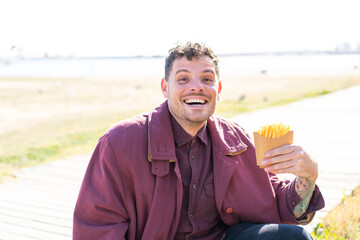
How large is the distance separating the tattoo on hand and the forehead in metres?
0.74

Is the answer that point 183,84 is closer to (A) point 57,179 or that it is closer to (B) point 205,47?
(B) point 205,47

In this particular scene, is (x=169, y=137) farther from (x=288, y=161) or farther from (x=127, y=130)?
(x=288, y=161)

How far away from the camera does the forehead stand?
2.53 meters

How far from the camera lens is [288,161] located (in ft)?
7.43

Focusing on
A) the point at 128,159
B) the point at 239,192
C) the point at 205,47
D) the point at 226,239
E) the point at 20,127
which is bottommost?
the point at 20,127

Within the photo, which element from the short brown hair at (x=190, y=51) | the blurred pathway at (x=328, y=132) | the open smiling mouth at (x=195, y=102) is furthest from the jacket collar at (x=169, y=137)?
the blurred pathway at (x=328, y=132)

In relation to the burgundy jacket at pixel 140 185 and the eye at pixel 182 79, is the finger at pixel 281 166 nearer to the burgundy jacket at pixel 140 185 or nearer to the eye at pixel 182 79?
the burgundy jacket at pixel 140 185

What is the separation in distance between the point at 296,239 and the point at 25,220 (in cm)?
255

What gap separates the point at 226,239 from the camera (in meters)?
2.58

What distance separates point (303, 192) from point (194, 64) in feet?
2.86

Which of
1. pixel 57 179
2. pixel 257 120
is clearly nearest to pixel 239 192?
pixel 57 179

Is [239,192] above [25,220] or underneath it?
above

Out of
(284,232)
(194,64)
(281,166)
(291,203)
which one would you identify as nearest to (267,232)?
(284,232)

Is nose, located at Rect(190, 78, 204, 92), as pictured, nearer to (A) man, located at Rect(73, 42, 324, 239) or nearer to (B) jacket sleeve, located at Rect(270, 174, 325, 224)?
(A) man, located at Rect(73, 42, 324, 239)
